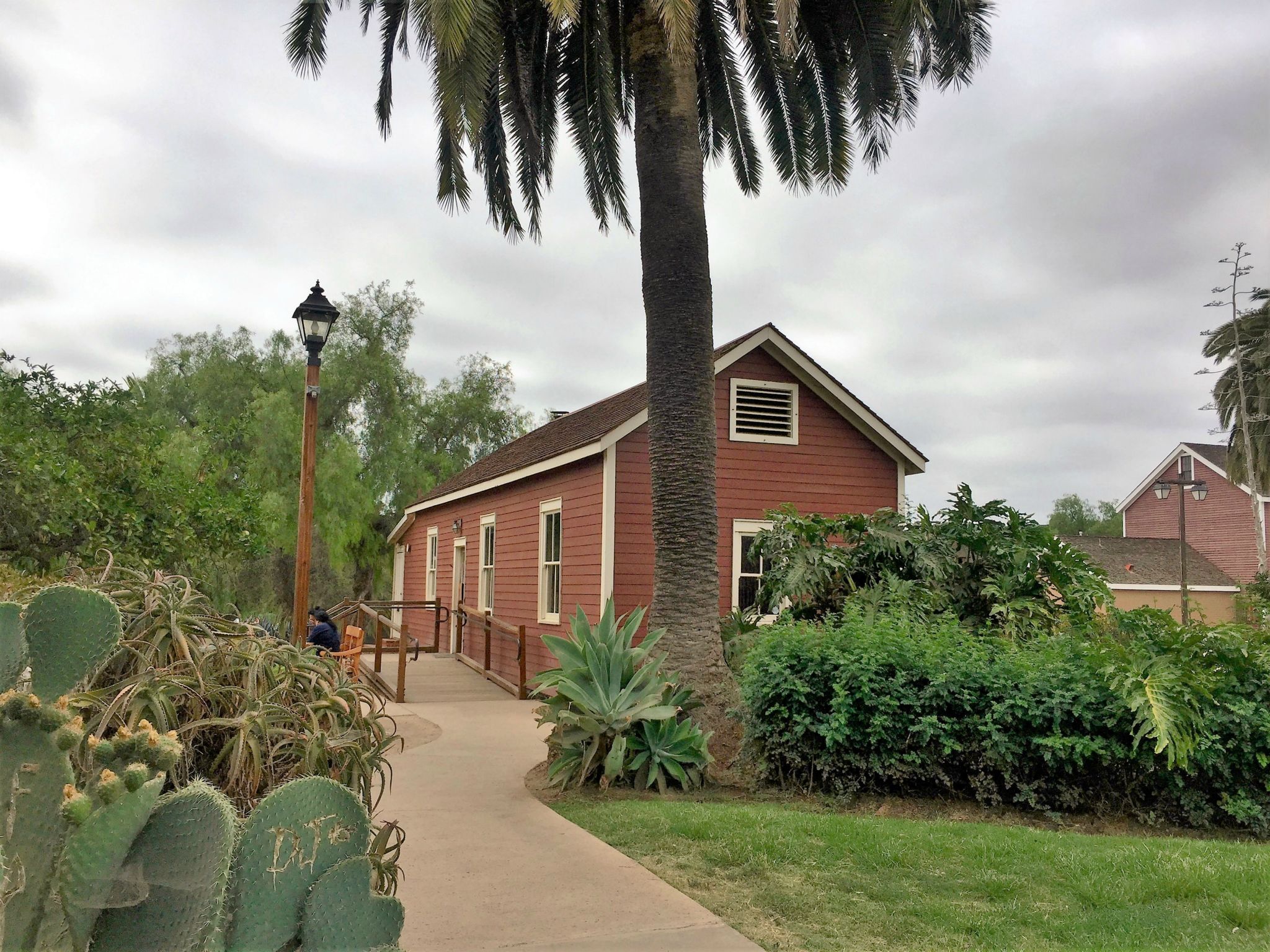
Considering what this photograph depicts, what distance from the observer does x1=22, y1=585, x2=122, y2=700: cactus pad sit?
82.7 inches

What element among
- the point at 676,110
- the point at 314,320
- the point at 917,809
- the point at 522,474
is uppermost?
the point at 676,110

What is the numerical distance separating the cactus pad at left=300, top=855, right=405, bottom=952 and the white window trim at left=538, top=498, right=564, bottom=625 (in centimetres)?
1299

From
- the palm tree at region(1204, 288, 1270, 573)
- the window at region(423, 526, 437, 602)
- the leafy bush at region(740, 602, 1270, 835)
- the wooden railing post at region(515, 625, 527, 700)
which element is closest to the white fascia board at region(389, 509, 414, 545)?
the window at region(423, 526, 437, 602)

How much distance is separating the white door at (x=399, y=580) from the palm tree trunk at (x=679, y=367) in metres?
18.7

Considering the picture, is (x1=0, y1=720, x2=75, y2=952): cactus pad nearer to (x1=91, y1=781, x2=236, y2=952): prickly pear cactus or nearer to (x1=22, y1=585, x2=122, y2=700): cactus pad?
(x1=91, y1=781, x2=236, y2=952): prickly pear cactus

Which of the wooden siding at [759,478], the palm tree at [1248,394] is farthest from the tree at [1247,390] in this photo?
the wooden siding at [759,478]

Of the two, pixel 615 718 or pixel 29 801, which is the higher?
pixel 29 801

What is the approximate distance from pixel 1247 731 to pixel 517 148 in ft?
35.5

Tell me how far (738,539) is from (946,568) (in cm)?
471

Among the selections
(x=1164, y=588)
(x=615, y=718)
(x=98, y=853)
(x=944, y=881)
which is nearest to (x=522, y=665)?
(x=615, y=718)

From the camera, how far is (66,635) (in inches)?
84.4

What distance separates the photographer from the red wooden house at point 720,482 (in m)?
13.8

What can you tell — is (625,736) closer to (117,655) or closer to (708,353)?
(708,353)

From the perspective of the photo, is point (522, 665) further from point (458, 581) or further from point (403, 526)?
point (403, 526)
